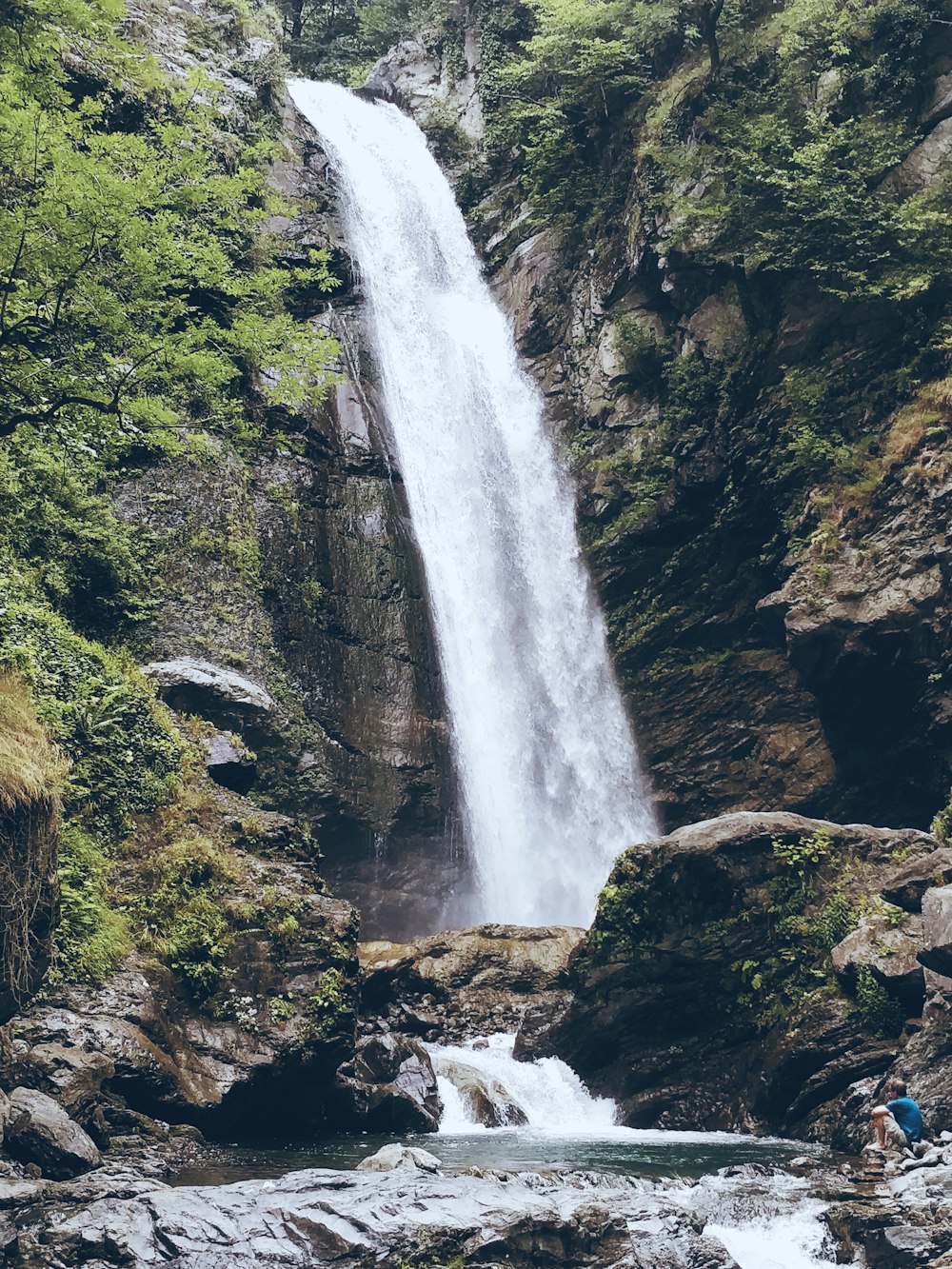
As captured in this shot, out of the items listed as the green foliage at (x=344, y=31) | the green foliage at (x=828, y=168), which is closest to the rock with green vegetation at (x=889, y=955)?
the green foliage at (x=828, y=168)

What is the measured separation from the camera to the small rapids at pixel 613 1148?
26.5 feet

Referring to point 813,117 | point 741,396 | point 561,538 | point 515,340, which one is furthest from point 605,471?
Result: point 813,117

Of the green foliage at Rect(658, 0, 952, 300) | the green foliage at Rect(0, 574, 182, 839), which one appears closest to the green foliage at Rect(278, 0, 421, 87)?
the green foliage at Rect(658, 0, 952, 300)

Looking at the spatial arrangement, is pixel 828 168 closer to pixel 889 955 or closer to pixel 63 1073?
pixel 889 955

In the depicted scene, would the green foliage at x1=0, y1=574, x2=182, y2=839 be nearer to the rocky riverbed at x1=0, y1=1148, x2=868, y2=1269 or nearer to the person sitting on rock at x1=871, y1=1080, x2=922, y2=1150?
the rocky riverbed at x1=0, y1=1148, x2=868, y2=1269

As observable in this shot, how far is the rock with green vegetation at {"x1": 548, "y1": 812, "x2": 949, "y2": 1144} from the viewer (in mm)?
13172

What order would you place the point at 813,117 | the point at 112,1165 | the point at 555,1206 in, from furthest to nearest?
the point at 813,117
the point at 112,1165
the point at 555,1206

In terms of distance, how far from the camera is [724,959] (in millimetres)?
13945

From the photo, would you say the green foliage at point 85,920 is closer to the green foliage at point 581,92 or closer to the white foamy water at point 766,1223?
the white foamy water at point 766,1223

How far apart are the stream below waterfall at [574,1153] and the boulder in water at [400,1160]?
1.36ft

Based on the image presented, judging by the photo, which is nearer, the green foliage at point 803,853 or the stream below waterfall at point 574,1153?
the stream below waterfall at point 574,1153

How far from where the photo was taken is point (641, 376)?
2406 centimetres

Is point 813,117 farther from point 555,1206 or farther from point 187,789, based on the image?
point 555,1206

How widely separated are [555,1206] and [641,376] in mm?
19676
